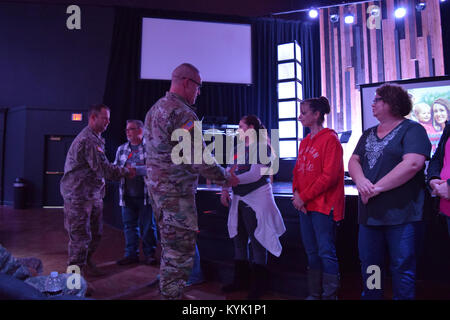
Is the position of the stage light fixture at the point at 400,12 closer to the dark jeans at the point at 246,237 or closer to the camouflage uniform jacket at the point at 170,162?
the dark jeans at the point at 246,237

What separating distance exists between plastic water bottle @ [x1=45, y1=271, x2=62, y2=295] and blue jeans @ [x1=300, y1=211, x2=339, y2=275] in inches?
54.2

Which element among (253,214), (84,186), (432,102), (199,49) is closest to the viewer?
(253,214)

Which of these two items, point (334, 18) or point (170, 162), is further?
point (334, 18)

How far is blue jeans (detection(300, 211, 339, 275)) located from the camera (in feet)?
5.91

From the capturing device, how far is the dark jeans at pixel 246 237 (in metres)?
2.14

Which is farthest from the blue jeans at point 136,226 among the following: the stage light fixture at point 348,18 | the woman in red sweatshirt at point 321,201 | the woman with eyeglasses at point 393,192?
the stage light fixture at point 348,18

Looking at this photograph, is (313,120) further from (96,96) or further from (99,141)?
(96,96)

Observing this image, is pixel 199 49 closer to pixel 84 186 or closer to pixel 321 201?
pixel 84 186

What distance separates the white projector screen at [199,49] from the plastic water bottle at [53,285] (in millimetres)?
5644

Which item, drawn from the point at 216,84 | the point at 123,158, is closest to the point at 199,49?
the point at 216,84

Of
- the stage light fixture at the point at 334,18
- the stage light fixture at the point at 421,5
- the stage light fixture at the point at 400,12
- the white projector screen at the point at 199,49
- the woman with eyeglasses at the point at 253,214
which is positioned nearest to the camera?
the woman with eyeglasses at the point at 253,214

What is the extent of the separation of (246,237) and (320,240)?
609mm

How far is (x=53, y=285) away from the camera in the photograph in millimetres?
1303

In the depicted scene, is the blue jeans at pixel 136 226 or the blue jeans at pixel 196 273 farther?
the blue jeans at pixel 136 226
